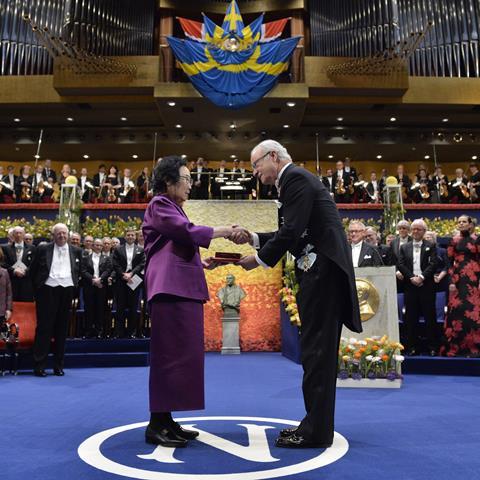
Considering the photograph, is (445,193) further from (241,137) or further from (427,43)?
(241,137)

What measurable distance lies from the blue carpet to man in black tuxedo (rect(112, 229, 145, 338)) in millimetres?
1842

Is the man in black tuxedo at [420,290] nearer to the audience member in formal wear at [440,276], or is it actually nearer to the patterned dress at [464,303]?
the audience member in formal wear at [440,276]

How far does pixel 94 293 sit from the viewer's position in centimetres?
728

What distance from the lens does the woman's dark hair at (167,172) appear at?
291 centimetres

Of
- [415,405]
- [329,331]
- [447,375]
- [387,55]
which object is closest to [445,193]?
[387,55]

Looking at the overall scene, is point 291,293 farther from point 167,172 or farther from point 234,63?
point 234,63

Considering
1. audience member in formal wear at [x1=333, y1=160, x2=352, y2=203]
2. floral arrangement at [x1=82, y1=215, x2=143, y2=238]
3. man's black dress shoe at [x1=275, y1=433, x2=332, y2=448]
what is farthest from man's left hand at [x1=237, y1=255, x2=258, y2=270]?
audience member in formal wear at [x1=333, y1=160, x2=352, y2=203]

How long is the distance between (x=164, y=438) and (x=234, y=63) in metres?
12.0

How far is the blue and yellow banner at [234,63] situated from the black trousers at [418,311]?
8.35 m

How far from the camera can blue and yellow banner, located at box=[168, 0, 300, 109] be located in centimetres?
1334

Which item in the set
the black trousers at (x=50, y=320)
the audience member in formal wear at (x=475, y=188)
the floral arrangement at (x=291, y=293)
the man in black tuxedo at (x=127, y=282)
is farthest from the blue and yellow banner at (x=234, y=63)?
the black trousers at (x=50, y=320)

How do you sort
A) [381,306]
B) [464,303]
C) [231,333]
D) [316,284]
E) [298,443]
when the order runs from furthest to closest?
[231,333]
[464,303]
[381,306]
[316,284]
[298,443]

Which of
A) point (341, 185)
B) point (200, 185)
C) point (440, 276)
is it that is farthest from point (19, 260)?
point (341, 185)

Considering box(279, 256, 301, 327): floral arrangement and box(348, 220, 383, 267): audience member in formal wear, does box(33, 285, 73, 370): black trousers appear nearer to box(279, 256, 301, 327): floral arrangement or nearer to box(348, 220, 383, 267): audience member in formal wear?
box(279, 256, 301, 327): floral arrangement
